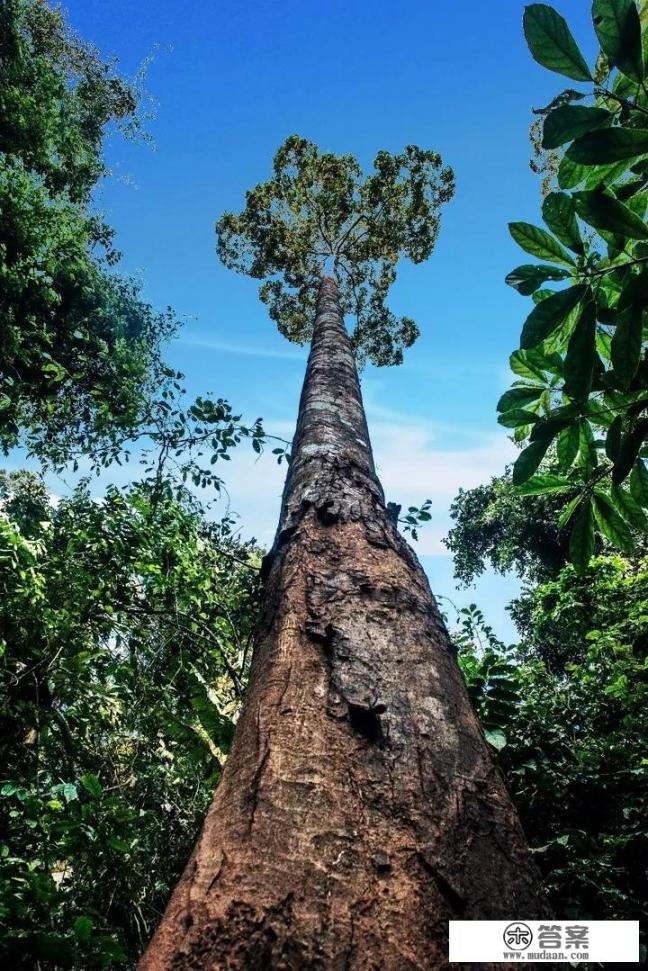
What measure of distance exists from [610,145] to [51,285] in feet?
27.0

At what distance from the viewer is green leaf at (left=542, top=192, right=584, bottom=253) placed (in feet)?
3.89

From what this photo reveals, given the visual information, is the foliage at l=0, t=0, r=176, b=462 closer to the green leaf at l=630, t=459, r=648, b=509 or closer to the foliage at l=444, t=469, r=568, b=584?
the green leaf at l=630, t=459, r=648, b=509

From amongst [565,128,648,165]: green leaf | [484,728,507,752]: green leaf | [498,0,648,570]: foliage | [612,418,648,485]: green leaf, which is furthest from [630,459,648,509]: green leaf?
[484,728,507,752]: green leaf

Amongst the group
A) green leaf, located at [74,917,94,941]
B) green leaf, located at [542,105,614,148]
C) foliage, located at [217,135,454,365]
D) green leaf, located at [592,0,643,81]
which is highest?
foliage, located at [217,135,454,365]

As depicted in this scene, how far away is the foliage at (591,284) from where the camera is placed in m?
1.01

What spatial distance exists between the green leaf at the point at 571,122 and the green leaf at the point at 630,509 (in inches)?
43.4

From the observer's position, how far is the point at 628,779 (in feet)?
10.5

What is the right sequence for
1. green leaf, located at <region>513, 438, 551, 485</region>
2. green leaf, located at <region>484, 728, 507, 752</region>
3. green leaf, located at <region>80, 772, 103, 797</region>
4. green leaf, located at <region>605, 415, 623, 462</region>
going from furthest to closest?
green leaf, located at <region>484, 728, 507, 752</region> → green leaf, located at <region>80, 772, 103, 797</region> → green leaf, located at <region>513, 438, 551, 485</region> → green leaf, located at <region>605, 415, 623, 462</region>

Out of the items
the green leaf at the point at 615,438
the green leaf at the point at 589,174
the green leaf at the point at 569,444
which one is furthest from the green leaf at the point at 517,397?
the green leaf at the point at 589,174

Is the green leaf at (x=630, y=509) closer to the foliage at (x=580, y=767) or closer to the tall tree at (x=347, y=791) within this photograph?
the foliage at (x=580, y=767)

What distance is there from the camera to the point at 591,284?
1.19 metres

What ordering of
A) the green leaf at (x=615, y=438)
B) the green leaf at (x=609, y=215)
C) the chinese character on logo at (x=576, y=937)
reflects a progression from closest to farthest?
1. the chinese character on logo at (x=576, y=937)
2. the green leaf at (x=609, y=215)
3. the green leaf at (x=615, y=438)

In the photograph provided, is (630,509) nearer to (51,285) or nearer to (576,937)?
(576,937)

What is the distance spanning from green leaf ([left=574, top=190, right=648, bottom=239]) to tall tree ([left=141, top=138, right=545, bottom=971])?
96cm
